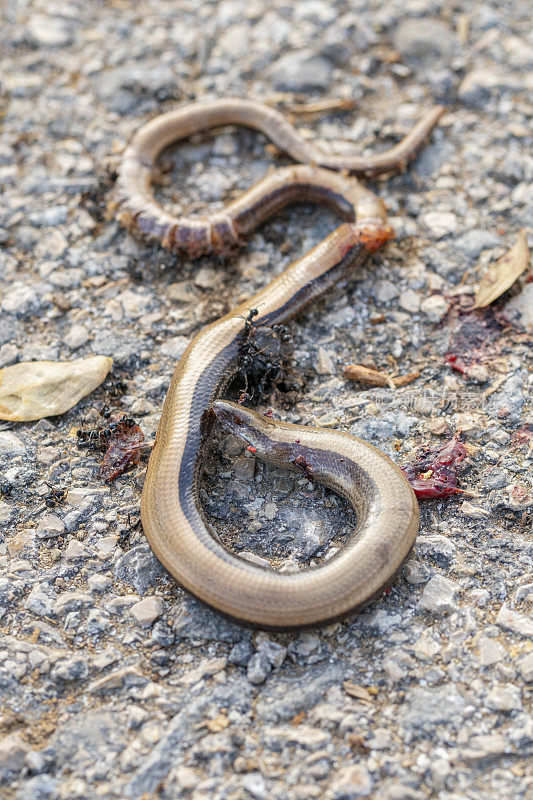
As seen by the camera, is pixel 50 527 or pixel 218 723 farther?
pixel 50 527

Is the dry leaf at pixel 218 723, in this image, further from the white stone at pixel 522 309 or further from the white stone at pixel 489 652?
the white stone at pixel 522 309

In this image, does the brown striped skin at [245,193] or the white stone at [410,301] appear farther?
the brown striped skin at [245,193]

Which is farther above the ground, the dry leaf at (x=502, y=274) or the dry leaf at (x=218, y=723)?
the dry leaf at (x=502, y=274)

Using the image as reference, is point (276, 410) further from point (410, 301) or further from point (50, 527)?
point (50, 527)

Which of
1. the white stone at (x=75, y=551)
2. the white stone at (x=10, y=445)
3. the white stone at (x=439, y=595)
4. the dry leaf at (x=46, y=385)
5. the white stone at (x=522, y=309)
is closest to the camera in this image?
the white stone at (x=439, y=595)

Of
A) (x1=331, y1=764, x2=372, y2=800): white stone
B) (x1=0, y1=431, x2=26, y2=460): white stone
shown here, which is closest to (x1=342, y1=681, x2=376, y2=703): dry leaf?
(x1=331, y1=764, x2=372, y2=800): white stone

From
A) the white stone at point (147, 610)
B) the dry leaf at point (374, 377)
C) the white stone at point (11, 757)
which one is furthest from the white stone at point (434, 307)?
the white stone at point (11, 757)

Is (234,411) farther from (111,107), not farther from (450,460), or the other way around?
(111,107)

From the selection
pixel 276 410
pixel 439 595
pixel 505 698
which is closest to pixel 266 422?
pixel 276 410
